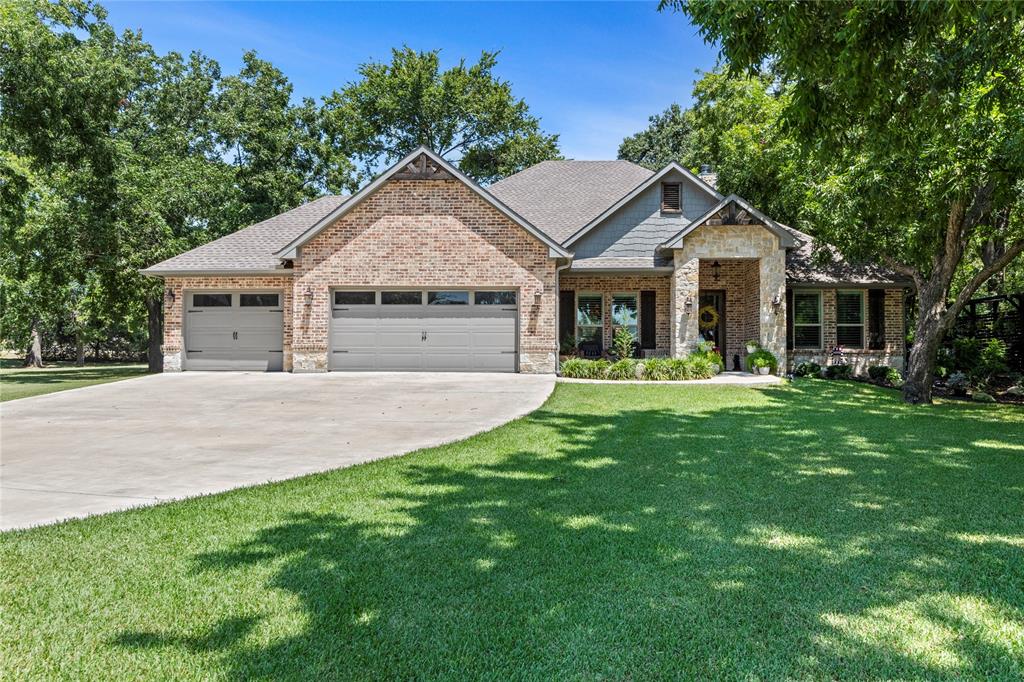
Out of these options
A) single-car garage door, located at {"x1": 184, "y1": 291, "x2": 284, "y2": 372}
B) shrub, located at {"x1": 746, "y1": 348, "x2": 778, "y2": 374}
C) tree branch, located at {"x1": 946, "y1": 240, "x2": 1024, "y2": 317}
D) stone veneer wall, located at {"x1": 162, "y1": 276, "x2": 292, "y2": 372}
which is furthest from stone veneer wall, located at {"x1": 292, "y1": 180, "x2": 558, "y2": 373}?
tree branch, located at {"x1": 946, "y1": 240, "x2": 1024, "y2": 317}

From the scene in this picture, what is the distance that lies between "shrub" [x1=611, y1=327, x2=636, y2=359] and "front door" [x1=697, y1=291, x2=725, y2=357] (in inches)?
99.6

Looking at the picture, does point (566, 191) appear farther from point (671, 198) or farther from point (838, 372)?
Result: point (838, 372)

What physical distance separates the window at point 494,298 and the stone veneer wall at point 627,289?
7.34 ft

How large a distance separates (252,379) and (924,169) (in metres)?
14.8

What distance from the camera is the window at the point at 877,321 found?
17.7 metres

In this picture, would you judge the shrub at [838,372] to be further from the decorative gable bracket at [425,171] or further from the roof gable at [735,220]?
the decorative gable bracket at [425,171]

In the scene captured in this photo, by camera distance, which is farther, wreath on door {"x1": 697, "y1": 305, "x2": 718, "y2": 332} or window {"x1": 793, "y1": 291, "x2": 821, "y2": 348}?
wreath on door {"x1": 697, "y1": 305, "x2": 718, "y2": 332}

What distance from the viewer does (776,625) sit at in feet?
8.82

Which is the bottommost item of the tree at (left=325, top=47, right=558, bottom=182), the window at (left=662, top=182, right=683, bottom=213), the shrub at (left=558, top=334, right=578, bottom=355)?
the shrub at (left=558, top=334, right=578, bottom=355)

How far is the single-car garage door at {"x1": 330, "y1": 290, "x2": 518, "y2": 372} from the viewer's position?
16.2 meters

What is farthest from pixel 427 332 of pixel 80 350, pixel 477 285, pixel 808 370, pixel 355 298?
pixel 80 350

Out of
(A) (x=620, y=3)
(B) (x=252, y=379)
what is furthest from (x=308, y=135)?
(A) (x=620, y=3)

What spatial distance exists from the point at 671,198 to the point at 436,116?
55.5ft

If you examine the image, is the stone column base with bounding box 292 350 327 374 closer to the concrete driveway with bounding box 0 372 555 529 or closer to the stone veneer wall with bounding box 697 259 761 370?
the concrete driveway with bounding box 0 372 555 529
